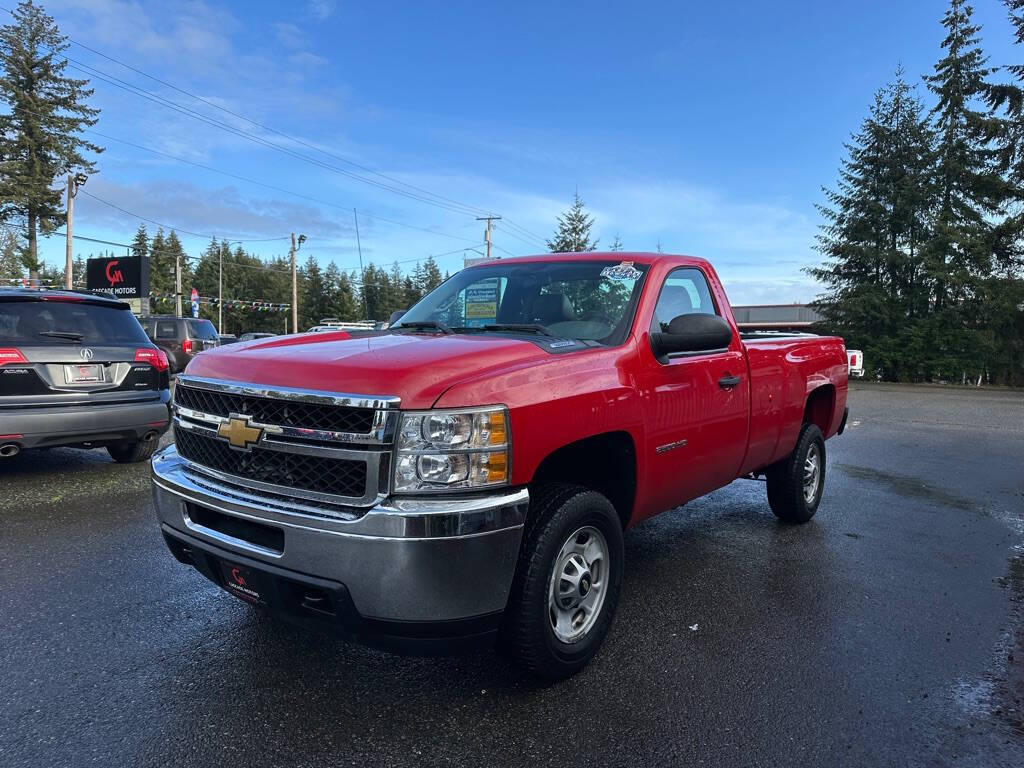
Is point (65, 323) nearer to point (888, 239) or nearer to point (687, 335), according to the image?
point (687, 335)

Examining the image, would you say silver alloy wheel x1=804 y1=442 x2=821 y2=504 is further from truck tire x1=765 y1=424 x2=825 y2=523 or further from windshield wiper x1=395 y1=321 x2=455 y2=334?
windshield wiper x1=395 y1=321 x2=455 y2=334

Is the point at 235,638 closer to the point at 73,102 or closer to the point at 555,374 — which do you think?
the point at 555,374

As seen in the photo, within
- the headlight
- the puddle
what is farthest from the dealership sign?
the headlight

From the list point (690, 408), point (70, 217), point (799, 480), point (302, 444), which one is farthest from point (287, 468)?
point (70, 217)

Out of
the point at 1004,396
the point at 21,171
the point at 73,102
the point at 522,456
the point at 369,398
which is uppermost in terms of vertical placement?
the point at 73,102

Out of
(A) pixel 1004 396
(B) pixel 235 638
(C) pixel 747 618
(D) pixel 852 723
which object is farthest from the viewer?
(A) pixel 1004 396

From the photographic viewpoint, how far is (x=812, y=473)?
5.74m

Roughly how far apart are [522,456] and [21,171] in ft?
185

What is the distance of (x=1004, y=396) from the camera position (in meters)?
21.4

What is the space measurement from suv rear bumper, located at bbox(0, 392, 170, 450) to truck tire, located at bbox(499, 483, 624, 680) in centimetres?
511

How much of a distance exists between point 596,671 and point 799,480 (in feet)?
9.96

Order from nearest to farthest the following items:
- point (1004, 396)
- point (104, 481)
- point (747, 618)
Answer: point (747, 618) → point (104, 481) → point (1004, 396)

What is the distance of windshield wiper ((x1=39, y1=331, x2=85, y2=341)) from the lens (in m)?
6.10

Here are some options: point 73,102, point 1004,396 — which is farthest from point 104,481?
point 73,102
